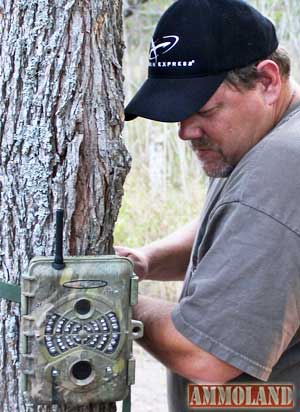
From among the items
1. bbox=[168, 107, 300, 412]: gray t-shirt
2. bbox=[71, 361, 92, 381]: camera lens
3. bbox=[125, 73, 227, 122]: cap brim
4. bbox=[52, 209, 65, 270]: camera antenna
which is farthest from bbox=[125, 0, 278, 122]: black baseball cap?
bbox=[71, 361, 92, 381]: camera lens

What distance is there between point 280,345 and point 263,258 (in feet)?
0.72

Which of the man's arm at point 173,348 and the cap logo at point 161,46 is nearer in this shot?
the man's arm at point 173,348

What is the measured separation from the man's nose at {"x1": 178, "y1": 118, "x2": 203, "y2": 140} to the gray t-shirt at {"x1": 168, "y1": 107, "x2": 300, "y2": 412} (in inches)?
9.0

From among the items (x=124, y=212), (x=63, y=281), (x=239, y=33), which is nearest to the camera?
(x=63, y=281)

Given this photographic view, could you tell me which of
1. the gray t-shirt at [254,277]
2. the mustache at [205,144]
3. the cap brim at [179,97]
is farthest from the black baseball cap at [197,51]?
the gray t-shirt at [254,277]

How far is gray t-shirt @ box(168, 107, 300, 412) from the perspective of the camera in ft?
5.77

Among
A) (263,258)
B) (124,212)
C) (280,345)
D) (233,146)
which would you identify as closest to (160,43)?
(233,146)

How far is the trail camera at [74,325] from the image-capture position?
5.69ft

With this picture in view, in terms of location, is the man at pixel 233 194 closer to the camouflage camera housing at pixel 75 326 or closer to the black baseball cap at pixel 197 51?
the black baseball cap at pixel 197 51

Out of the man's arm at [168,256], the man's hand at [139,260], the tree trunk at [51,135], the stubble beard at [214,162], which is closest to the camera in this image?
the tree trunk at [51,135]

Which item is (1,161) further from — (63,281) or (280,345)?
(280,345)

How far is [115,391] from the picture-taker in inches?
71.2

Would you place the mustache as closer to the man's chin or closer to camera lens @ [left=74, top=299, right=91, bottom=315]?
the man's chin

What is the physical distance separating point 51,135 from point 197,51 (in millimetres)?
426
